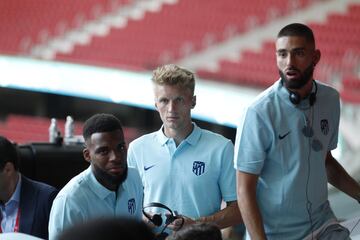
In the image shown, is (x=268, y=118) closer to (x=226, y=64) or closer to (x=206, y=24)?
(x=226, y=64)

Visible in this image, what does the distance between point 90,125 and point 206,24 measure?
1133 centimetres

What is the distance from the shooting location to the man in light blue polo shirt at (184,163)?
2906 millimetres

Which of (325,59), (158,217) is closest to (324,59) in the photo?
(325,59)

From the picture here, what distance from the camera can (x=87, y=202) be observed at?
96.9 inches

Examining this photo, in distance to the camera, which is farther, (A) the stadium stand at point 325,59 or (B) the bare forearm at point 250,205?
(A) the stadium stand at point 325,59

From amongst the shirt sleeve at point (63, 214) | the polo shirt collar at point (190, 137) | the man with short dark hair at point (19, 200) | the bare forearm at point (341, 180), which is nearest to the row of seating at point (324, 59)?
the polo shirt collar at point (190, 137)

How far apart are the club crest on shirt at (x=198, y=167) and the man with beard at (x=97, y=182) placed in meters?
0.48

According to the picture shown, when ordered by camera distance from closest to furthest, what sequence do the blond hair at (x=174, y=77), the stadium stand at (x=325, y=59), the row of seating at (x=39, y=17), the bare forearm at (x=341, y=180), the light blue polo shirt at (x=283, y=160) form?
the light blue polo shirt at (x=283, y=160) < the bare forearm at (x=341, y=180) < the blond hair at (x=174, y=77) < the stadium stand at (x=325, y=59) < the row of seating at (x=39, y=17)

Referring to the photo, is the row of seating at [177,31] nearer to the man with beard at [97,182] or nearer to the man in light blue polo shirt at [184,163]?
the man in light blue polo shirt at [184,163]

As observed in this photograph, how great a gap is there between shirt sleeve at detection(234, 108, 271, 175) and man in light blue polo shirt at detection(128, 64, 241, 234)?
433 mm

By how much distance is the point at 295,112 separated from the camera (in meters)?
2.56

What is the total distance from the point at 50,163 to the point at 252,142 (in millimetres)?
1653

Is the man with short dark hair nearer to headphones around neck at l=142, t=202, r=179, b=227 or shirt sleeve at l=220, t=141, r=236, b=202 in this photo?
headphones around neck at l=142, t=202, r=179, b=227

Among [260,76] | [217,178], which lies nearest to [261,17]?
[260,76]
